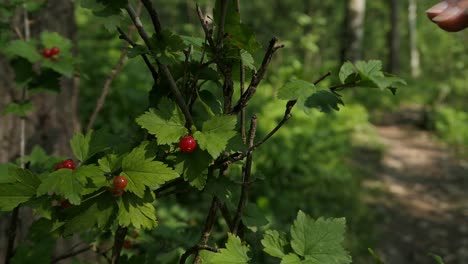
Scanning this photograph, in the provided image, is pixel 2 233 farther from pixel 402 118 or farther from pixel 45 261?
pixel 402 118

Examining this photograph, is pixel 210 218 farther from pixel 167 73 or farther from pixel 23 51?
pixel 23 51

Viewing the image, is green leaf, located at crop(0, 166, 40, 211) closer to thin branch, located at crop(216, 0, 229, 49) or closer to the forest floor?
thin branch, located at crop(216, 0, 229, 49)

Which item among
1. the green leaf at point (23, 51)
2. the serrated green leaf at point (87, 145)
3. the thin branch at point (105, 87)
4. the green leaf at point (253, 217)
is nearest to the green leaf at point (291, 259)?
the green leaf at point (253, 217)

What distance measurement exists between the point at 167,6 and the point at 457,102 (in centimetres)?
1501

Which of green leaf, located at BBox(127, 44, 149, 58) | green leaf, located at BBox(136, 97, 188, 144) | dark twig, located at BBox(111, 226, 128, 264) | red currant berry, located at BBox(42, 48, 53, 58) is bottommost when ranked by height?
dark twig, located at BBox(111, 226, 128, 264)

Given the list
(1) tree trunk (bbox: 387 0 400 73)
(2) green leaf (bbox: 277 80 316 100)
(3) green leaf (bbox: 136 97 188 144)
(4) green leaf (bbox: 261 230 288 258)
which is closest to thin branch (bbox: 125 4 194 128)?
(3) green leaf (bbox: 136 97 188 144)

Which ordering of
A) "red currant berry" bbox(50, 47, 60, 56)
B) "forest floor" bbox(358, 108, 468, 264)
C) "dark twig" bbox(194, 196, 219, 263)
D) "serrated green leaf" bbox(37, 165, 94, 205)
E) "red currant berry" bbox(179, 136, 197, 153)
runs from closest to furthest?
"serrated green leaf" bbox(37, 165, 94, 205) < "red currant berry" bbox(179, 136, 197, 153) < "dark twig" bbox(194, 196, 219, 263) < "red currant berry" bbox(50, 47, 60, 56) < "forest floor" bbox(358, 108, 468, 264)

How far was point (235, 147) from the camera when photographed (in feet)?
3.51

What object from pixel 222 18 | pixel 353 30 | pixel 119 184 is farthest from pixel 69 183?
pixel 353 30

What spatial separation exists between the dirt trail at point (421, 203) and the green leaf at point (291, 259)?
370cm

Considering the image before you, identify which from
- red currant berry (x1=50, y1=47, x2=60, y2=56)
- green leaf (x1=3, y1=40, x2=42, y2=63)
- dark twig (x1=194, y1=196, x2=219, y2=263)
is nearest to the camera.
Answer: dark twig (x1=194, y1=196, x2=219, y2=263)

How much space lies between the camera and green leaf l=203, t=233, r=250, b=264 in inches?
42.4

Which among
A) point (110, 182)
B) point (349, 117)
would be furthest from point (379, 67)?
point (349, 117)

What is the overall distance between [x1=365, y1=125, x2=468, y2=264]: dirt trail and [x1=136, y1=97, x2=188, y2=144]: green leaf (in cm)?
391
